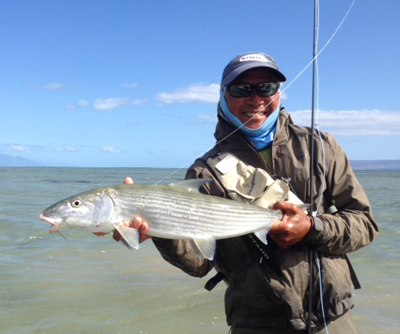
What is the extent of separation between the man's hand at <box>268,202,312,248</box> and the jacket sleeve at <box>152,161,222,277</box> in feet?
2.35

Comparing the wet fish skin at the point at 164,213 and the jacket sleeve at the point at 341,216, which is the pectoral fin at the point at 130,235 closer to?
the wet fish skin at the point at 164,213

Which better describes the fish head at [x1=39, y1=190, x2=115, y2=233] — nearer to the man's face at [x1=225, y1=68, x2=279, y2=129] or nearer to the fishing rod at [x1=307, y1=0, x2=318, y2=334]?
the man's face at [x1=225, y1=68, x2=279, y2=129]

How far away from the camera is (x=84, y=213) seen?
3.57m

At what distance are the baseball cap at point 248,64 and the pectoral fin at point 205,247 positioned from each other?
138 cm

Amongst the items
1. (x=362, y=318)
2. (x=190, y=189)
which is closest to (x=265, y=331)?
(x=190, y=189)

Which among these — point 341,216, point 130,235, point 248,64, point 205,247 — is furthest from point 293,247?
point 248,64

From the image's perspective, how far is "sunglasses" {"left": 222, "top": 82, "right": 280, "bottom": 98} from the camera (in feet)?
12.6

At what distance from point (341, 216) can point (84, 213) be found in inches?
81.1

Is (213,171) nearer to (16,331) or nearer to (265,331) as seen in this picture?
(265,331)

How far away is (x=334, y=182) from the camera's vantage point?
11.6 ft

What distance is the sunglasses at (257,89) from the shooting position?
3.83 metres

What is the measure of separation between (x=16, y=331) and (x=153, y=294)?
2.23 meters

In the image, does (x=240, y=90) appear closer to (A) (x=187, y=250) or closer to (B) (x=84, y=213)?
(A) (x=187, y=250)

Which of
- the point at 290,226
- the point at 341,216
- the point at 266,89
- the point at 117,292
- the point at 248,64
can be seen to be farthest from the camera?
the point at 117,292
